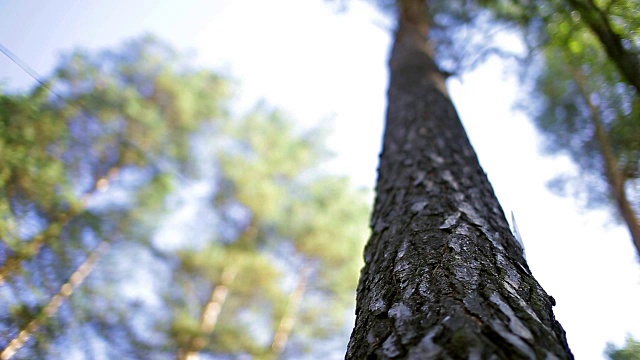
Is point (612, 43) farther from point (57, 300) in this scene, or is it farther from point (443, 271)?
point (57, 300)

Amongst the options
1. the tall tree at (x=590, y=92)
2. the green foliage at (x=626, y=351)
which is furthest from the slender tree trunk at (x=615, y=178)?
the green foliage at (x=626, y=351)

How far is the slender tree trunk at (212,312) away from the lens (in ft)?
17.9

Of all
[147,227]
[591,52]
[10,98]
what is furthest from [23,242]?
[591,52]

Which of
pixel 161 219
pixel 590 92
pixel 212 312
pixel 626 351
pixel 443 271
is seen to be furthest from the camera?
pixel 212 312

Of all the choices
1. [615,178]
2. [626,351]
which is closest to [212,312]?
[615,178]

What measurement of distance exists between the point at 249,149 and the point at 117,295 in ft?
13.1

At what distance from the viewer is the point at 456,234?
115 centimetres

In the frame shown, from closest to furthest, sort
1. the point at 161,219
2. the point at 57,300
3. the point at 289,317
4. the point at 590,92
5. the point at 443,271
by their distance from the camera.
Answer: the point at 443,271, the point at 590,92, the point at 57,300, the point at 161,219, the point at 289,317

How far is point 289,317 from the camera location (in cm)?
686

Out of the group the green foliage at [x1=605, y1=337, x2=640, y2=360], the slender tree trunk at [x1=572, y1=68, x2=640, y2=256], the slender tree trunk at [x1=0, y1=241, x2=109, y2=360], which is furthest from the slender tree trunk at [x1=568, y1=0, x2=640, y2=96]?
the slender tree trunk at [x1=0, y1=241, x2=109, y2=360]

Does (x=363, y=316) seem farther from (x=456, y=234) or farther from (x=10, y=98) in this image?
(x=10, y=98)

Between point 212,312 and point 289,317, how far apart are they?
1406mm

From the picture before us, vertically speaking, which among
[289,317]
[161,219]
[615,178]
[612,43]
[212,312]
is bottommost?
[615,178]

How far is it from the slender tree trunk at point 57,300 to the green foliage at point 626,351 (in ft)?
10.8
